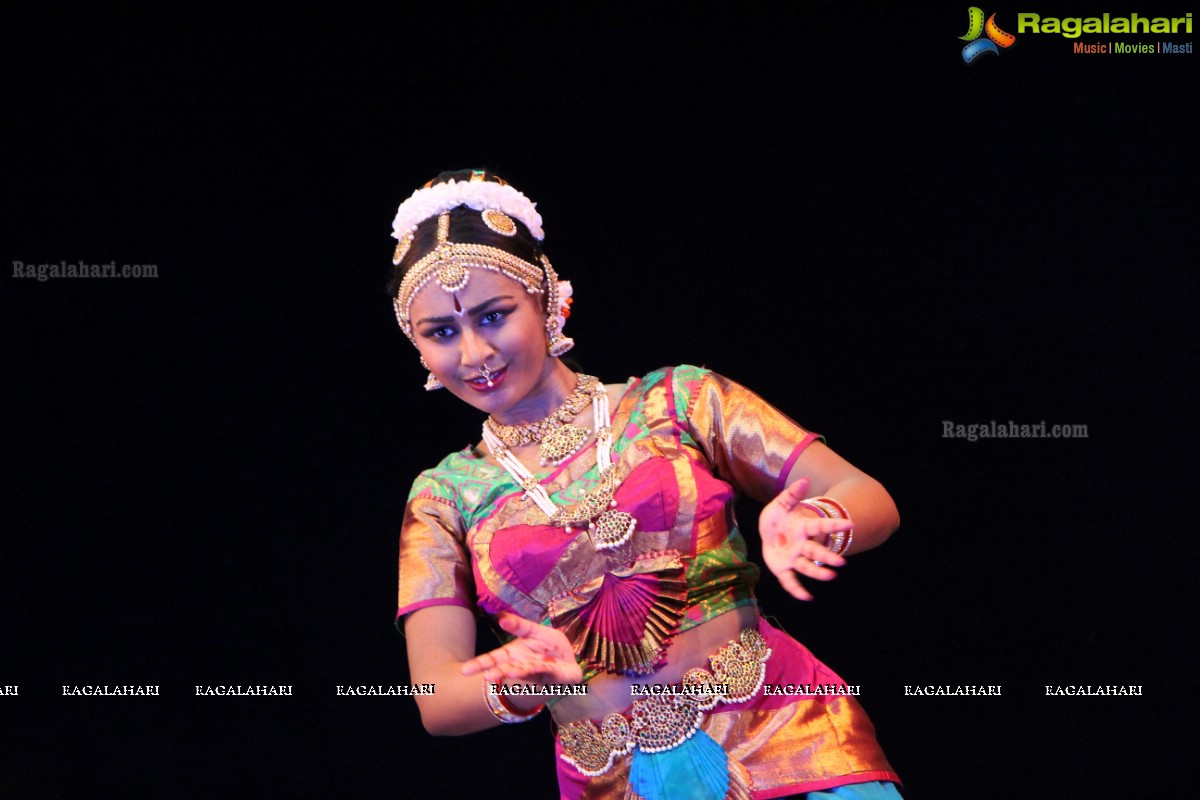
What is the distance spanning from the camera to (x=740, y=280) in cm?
317

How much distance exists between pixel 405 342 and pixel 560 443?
3.05 feet

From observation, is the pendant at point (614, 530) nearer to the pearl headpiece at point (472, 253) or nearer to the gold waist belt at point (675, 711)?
the gold waist belt at point (675, 711)

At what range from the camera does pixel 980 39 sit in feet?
9.95

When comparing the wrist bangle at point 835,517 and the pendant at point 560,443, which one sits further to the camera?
the pendant at point 560,443

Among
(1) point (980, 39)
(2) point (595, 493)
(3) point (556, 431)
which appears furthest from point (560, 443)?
(1) point (980, 39)

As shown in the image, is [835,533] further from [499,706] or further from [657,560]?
[499,706]

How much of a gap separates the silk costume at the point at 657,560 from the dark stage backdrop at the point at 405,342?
76cm

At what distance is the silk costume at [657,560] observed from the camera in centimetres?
222

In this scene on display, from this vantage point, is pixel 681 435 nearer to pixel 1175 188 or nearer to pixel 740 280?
pixel 740 280

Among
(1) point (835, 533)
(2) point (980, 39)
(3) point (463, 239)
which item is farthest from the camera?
(2) point (980, 39)

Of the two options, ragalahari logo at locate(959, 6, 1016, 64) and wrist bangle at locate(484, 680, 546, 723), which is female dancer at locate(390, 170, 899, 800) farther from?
ragalahari logo at locate(959, 6, 1016, 64)

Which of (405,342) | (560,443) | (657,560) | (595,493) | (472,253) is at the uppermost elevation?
(405,342)

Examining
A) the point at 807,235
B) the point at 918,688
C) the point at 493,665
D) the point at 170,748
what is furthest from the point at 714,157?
the point at 170,748

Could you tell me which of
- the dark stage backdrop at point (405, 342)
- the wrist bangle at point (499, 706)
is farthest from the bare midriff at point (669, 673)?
the dark stage backdrop at point (405, 342)
